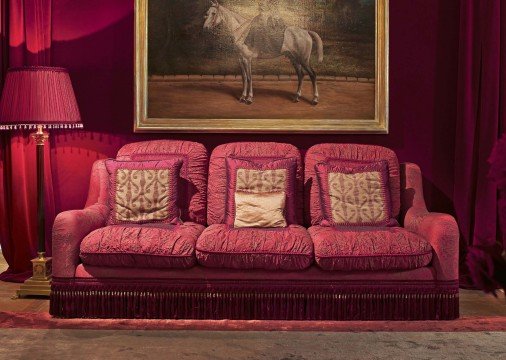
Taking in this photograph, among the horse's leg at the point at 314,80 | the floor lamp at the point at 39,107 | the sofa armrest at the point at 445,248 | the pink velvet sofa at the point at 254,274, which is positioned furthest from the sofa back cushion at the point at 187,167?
the sofa armrest at the point at 445,248

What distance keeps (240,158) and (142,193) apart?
65 centimetres

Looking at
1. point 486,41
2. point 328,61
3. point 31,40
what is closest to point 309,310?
point 328,61

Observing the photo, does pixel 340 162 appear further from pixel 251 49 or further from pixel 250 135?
pixel 251 49

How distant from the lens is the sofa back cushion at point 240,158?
4.44 metres

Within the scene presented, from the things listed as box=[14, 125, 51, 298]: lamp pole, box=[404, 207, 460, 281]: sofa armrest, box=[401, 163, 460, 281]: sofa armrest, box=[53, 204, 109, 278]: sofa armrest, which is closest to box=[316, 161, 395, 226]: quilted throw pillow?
box=[401, 163, 460, 281]: sofa armrest

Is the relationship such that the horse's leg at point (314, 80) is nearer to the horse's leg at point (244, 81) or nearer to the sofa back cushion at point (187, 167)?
the horse's leg at point (244, 81)

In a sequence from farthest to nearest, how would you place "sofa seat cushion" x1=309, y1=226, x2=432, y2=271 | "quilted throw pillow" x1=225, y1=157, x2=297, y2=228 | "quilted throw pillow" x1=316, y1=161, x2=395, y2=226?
"quilted throw pillow" x1=316, y1=161, x2=395, y2=226
"quilted throw pillow" x1=225, y1=157, x2=297, y2=228
"sofa seat cushion" x1=309, y1=226, x2=432, y2=271

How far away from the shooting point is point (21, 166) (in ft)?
15.9

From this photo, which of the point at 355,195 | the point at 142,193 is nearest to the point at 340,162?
the point at 355,195

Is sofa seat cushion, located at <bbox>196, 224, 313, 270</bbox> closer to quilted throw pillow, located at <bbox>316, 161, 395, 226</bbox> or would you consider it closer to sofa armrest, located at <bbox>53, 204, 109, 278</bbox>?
quilted throw pillow, located at <bbox>316, 161, 395, 226</bbox>

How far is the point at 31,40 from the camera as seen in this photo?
4812 mm

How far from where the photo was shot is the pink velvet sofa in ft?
12.4

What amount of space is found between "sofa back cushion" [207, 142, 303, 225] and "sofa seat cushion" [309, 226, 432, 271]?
23.7 inches

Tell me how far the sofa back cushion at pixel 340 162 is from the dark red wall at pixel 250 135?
0.33 meters
